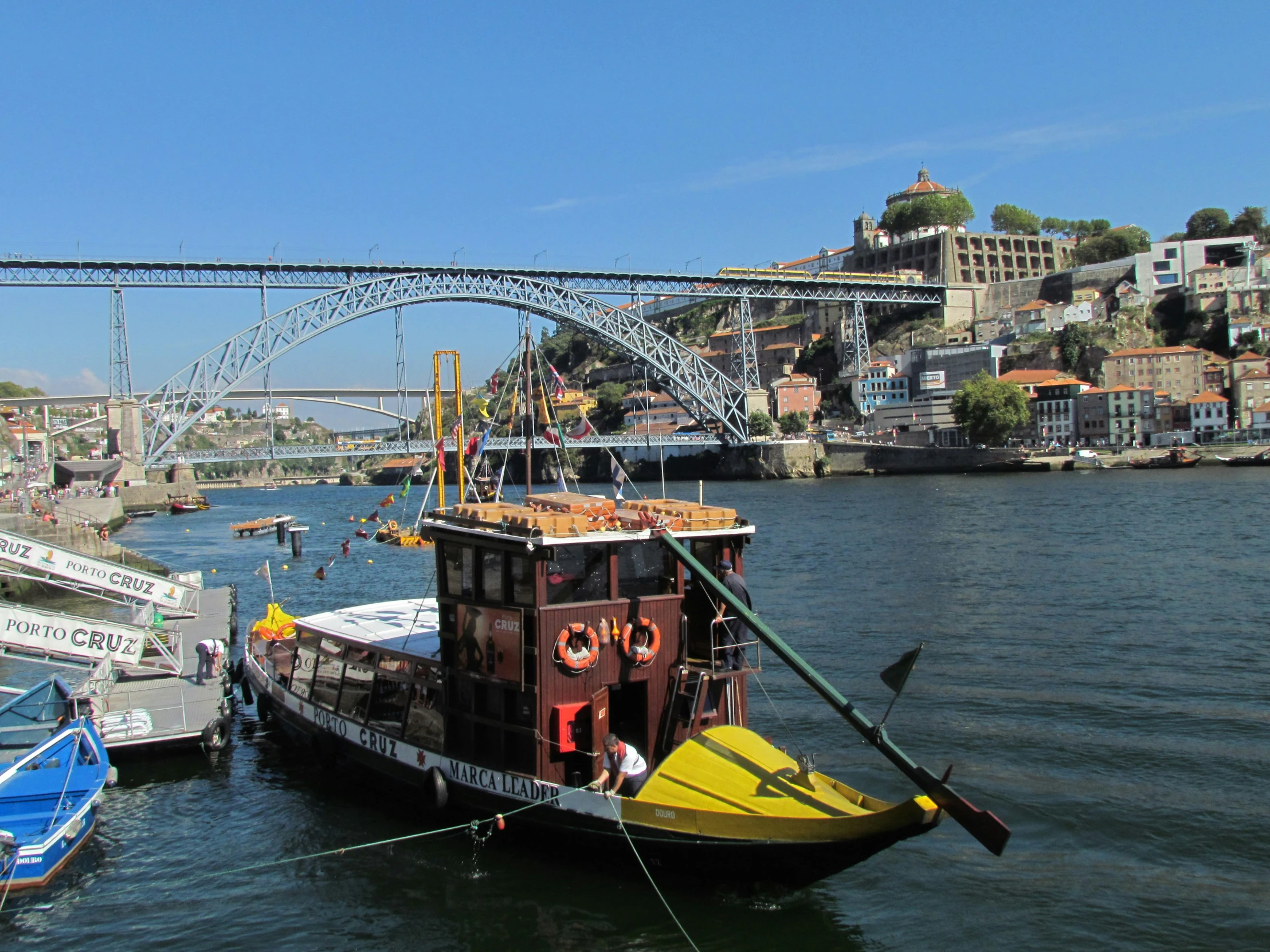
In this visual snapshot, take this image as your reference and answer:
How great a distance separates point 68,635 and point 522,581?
6999 mm

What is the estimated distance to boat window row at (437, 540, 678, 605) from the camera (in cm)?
782

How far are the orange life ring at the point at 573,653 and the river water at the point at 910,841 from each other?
1.41 metres

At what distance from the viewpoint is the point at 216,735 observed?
1093cm

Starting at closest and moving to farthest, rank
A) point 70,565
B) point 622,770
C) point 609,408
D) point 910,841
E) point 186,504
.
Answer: point 622,770, point 910,841, point 70,565, point 186,504, point 609,408

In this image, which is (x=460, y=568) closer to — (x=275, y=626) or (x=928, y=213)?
(x=275, y=626)

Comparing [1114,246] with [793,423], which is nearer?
[793,423]

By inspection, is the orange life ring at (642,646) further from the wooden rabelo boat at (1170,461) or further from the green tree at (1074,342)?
the green tree at (1074,342)

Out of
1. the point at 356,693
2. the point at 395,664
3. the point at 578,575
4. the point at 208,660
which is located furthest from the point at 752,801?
the point at 208,660

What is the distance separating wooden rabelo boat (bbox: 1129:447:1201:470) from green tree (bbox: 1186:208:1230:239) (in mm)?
38869

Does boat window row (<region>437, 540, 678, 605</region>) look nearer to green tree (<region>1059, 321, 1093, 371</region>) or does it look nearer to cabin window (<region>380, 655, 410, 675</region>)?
cabin window (<region>380, 655, 410, 675</region>)

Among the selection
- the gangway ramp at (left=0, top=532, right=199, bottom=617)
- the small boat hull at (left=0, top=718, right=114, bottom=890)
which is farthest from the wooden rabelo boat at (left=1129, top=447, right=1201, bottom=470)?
the small boat hull at (left=0, top=718, right=114, bottom=890)

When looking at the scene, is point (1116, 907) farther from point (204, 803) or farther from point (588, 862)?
point (204, 803)

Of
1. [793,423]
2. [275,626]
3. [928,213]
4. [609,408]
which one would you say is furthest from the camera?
[609,408]

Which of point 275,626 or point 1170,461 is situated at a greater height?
point 1170,461
